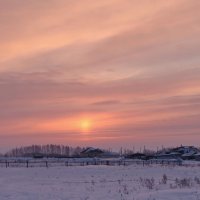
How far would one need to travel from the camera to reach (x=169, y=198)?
2259cm

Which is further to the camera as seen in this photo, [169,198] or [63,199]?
[63,199]

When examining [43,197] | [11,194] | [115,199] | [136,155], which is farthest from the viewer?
[136,155]

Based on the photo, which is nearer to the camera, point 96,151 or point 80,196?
point 80,196

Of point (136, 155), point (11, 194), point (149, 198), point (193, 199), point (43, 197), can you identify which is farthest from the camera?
point (136, 155)

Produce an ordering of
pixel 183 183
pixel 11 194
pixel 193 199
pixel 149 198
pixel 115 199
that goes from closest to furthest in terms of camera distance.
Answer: pixel 193 199
pixel 149 198
pixel 115 199
pixel 11 194
pixel 183 183

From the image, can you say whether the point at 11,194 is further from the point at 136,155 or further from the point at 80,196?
the point at 136,155

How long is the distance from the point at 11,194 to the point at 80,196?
15.0 ft

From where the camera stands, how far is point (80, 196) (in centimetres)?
2788

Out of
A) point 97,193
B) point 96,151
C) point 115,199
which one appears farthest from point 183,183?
point 96,151

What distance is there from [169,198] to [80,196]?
6.88 meters

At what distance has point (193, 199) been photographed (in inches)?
846

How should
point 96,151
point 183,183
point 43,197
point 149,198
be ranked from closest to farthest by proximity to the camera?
point 149,198 → point 43,197 → point 183,183 → point 96,151

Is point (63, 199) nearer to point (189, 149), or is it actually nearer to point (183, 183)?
point (183, 183)

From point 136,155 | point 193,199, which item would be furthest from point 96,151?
point 193,199
